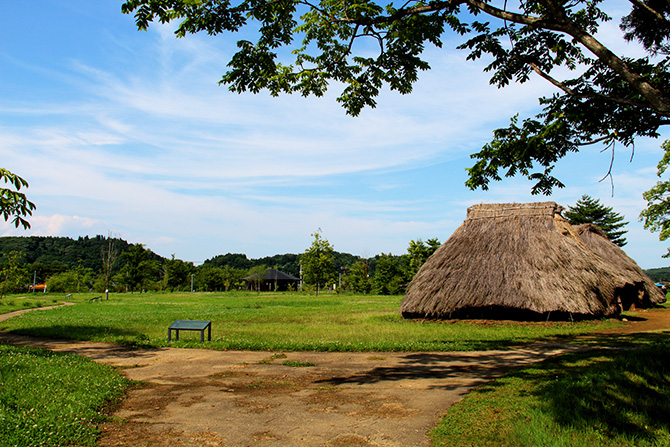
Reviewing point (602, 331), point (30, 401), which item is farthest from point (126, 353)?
point (602, 331)

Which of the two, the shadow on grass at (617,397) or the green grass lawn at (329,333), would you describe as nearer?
the shadow on grass at (617,397)

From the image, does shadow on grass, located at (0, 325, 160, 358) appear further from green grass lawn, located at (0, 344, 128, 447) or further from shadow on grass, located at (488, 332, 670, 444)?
shadow on grass, located at (488, 332, 670, 444)

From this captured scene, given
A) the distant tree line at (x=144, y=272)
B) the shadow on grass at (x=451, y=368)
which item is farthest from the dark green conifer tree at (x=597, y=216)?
the shadow on grass at (x=451, y=368)

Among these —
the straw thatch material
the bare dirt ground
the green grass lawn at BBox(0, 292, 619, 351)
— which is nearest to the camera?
the bare dirt ground

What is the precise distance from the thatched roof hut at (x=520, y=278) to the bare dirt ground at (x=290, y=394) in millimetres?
6792

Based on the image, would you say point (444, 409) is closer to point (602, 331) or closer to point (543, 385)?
point (543, 385)

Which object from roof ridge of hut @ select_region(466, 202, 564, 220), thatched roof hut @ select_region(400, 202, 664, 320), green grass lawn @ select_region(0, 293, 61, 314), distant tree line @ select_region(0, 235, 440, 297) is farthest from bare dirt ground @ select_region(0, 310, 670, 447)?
distant tree line @ select_region(0, 235, 440, 297)

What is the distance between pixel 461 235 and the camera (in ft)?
73.1

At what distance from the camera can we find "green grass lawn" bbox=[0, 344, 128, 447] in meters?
4.69

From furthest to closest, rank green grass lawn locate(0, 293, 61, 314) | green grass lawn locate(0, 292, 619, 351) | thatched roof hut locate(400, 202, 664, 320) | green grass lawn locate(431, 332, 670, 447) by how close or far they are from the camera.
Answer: green grass lawn locate(0, 293, 61, 314), thatched roof hut locate(400, 202, 664, 320), green grass lawn locate(0, 292, 619, 351), green grass lawn locate(431, 332, 670, 447)

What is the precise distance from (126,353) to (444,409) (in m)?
8.89

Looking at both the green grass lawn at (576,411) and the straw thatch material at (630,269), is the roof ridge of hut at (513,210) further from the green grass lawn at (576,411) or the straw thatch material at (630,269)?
the green grass lawn at (576,411)

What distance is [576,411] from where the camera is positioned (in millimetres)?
5059

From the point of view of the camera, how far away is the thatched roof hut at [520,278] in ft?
57.8
